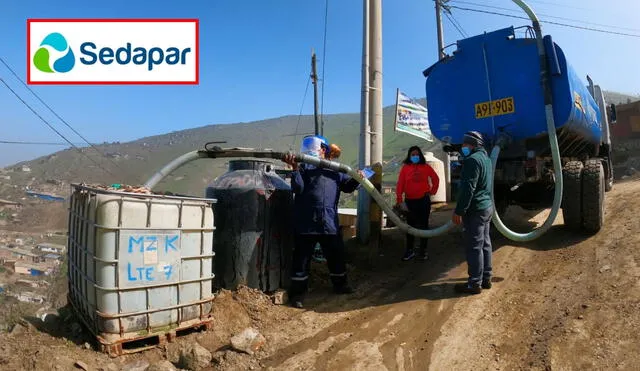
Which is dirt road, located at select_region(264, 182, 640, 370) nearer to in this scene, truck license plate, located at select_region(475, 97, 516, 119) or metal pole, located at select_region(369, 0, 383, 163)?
truck license plate, located at select_region(475, 97, 516, 119)

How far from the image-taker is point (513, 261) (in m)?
5.23

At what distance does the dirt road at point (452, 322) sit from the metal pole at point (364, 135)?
3.25ft

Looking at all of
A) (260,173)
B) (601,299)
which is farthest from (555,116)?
(260,173)

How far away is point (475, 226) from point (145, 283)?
131 inches

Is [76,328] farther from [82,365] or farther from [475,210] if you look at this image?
[475,210]

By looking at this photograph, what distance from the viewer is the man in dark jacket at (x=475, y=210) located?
4293mm

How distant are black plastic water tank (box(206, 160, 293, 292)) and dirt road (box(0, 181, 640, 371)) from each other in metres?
0.24

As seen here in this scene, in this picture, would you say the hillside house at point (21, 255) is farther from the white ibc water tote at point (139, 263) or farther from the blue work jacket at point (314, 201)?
the blue work jacket at point (314, 201)

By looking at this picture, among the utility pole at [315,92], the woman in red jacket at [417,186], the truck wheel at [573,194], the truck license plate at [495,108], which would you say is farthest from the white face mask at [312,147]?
the utility pole at [315,92]

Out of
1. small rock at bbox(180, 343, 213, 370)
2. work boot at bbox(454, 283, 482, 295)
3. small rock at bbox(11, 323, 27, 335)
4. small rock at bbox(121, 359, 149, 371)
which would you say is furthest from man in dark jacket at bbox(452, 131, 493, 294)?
small rock at bbox(11, 323, 27, 335)

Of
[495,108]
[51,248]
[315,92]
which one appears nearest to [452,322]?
[495,108]

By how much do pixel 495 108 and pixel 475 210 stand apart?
1.84m

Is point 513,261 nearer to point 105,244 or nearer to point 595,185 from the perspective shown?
point 595,185

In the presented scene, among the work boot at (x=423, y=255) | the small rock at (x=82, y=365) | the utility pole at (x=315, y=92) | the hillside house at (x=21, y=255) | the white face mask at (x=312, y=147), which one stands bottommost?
the hillside house at (x=21, y=255)
